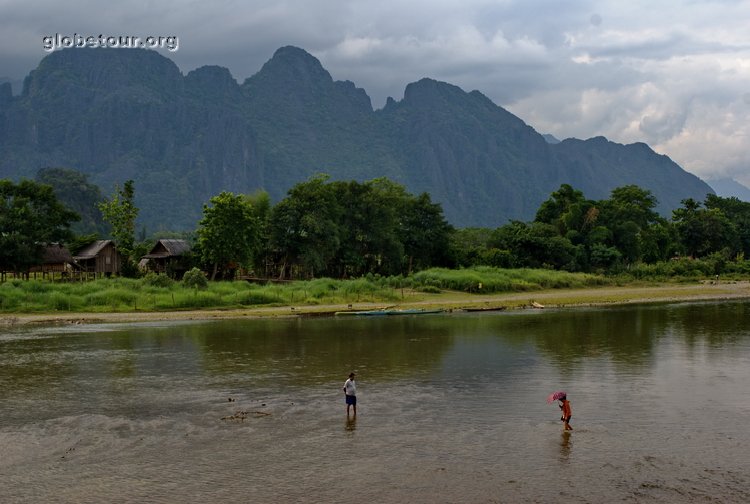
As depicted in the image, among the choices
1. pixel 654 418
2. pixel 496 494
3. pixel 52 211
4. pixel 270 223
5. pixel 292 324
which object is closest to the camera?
pixel 496 494

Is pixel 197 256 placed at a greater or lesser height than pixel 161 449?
greater

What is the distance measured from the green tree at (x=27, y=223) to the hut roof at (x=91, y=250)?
8.89 feet

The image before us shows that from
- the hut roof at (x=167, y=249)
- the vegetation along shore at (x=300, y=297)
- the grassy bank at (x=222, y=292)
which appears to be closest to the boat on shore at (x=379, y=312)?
the vegetation along shore at (x=300, y=297)

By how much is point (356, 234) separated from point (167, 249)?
2115 centimetres

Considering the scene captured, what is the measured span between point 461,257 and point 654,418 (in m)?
66.3

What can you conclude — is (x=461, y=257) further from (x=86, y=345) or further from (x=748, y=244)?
(x=748, y=244)

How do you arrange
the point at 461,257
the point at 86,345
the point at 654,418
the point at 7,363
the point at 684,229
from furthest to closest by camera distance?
the point at 684,229
the point at 461,257
the point at 86,345
the point at 7,363
the point at 654,418

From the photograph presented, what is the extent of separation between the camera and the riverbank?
5250cm

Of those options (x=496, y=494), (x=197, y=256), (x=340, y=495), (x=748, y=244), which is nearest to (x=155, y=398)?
(x=340, y=495)

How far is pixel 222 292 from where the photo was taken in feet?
200

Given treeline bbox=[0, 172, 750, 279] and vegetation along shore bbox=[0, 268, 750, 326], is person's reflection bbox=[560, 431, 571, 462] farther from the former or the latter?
treeline bbox=[0, 172, 750, 279]

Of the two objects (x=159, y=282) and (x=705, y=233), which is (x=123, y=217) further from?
(x=705, y=233)

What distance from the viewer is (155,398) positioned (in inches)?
1008

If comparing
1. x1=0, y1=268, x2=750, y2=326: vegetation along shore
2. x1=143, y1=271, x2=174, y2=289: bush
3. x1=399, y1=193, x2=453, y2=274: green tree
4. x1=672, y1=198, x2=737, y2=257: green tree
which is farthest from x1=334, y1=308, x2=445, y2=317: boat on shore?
x1=672, y1=198, x2=737, y2=257: green tree
